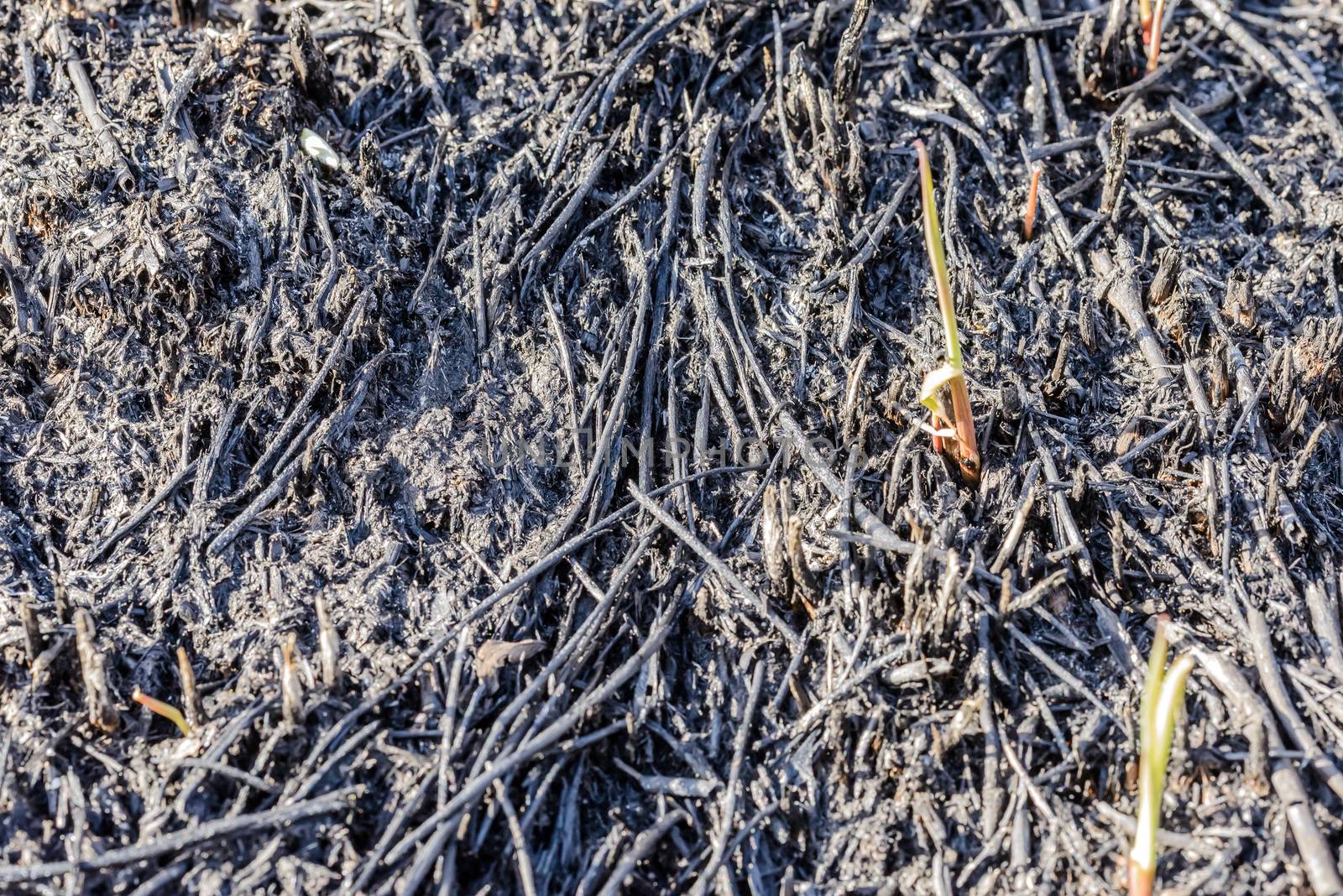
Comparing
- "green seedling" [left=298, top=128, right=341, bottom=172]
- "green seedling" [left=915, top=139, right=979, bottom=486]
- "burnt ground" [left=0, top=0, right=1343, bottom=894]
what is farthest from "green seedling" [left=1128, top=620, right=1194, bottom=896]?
"green seedling" [left=298, top=128, right=341, bottom=172]

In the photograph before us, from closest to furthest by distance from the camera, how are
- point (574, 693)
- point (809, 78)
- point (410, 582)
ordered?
point (574, 693) < point (410, 582) < point (809, 78)

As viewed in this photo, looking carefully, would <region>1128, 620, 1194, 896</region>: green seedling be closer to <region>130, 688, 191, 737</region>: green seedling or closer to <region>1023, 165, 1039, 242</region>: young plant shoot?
<region>1023, 165, 1039, 242</region>: young plant shoot

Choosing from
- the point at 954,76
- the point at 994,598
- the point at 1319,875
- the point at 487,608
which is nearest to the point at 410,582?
the point at 487,608

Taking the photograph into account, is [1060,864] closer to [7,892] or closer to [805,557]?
[805,557]

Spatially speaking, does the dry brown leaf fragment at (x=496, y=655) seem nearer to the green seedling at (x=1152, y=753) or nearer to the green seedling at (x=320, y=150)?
the green seedling at (x=1152, y=753)

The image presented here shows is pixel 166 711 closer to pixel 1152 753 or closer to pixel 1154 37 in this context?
pixel 1152 753

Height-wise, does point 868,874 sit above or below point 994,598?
below

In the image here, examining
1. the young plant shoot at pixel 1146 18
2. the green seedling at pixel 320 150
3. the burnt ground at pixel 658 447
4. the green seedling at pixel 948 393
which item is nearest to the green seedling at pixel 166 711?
the burnt ground at pixel 658 447
